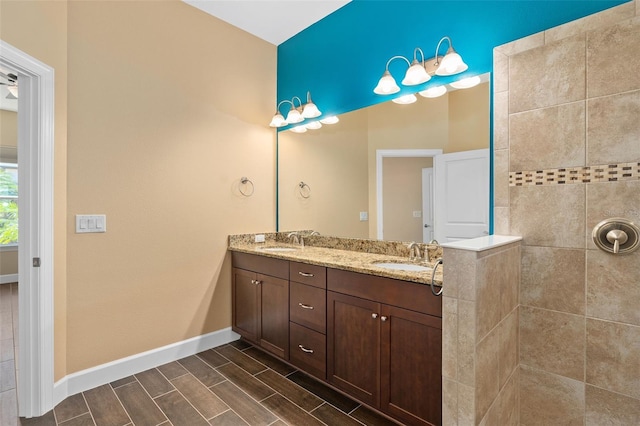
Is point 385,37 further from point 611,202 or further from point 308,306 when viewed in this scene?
point 308,306

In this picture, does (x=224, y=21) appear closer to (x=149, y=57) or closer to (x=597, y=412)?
(x=149, y=57)

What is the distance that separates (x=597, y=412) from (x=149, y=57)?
11.3ft

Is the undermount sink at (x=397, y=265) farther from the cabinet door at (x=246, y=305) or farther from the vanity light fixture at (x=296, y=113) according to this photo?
the vanity light fixture at (x=296, y=113)

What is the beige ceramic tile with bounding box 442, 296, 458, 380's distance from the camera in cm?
128

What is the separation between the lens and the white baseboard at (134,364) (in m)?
2.12

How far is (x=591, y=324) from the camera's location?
4.90 ft

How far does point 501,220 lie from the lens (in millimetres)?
1769

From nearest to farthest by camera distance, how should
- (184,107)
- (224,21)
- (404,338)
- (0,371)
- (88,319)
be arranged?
(404,338) → (88,319) → (0,371) → (184,107) → (224,21)

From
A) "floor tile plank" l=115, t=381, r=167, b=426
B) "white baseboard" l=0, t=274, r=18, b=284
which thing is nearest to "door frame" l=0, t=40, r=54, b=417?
"floor tile plank" l=115, t=381, r=167, b=426

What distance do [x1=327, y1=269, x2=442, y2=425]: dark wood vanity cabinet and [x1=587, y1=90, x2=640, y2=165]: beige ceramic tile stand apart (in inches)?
38.9

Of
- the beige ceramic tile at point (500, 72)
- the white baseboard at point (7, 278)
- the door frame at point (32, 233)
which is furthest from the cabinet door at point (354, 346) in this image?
the white baseboard at point (7, 278)

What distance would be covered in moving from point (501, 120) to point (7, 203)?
7.10m

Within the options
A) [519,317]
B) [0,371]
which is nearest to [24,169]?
[0,371]

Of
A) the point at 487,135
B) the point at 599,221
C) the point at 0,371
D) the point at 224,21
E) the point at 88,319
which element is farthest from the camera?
the point at 224,21
